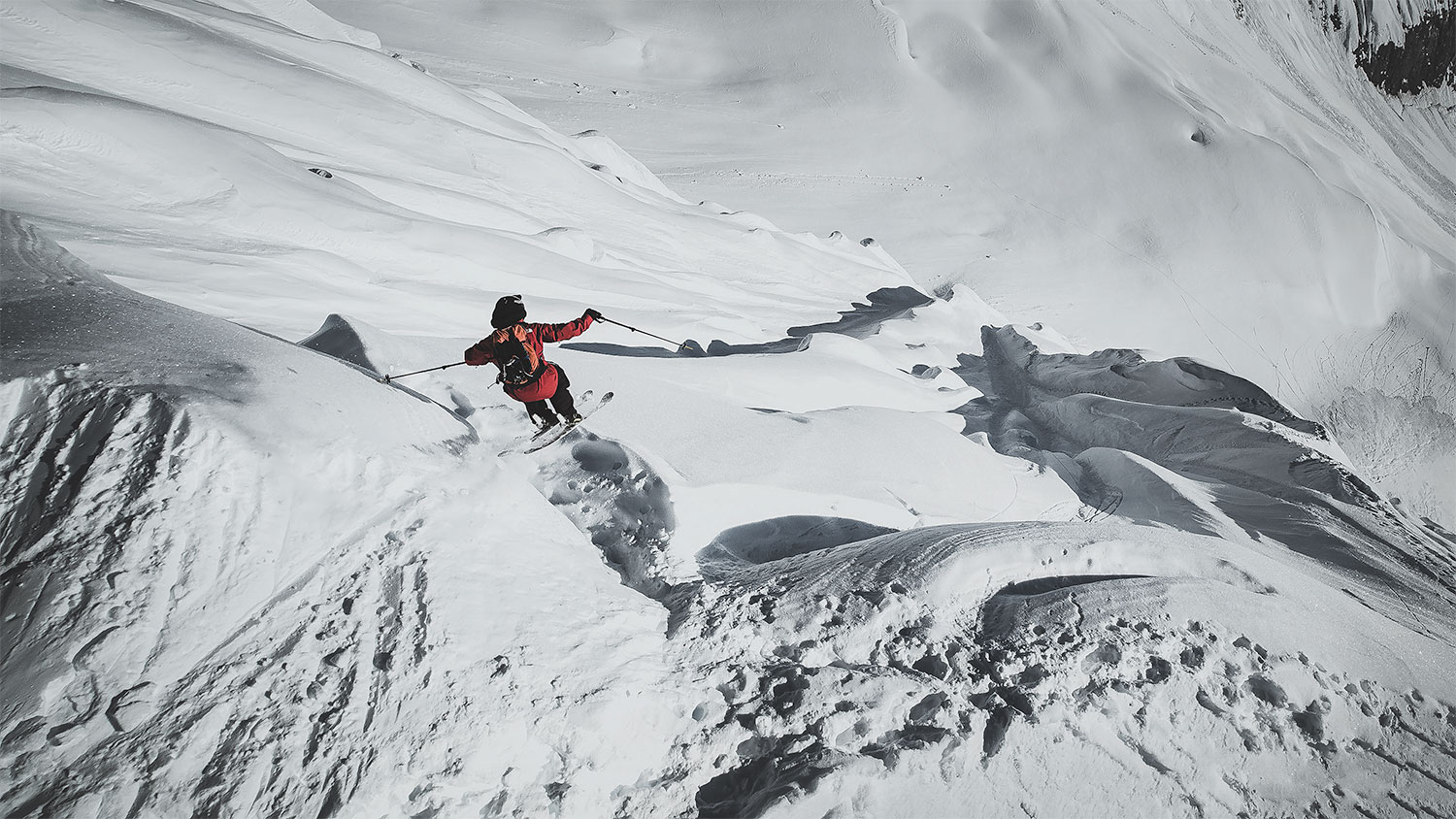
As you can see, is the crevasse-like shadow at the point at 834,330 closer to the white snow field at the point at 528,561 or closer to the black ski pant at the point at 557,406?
the white snow field at the point at 528,561

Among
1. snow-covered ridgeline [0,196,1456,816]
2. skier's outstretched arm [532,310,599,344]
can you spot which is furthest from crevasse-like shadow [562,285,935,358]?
snow-covered ridgeline [0,196,1456,816]

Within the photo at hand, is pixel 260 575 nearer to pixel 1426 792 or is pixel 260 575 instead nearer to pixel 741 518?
pixel 741 518

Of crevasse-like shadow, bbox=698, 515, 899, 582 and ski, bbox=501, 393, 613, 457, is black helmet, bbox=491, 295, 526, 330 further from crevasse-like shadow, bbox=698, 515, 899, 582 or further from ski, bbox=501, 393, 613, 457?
crevasse-like shadow, bbox=698, 515, 899, 582

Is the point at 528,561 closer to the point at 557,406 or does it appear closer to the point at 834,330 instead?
the point at 557,406

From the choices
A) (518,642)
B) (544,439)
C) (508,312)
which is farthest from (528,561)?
(508,312)

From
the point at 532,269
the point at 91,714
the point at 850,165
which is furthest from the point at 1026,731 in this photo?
the point at 850,165

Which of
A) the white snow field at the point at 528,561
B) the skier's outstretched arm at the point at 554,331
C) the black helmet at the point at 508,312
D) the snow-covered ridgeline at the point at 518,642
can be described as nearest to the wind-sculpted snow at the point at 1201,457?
the white snow field at the point at 528,561
